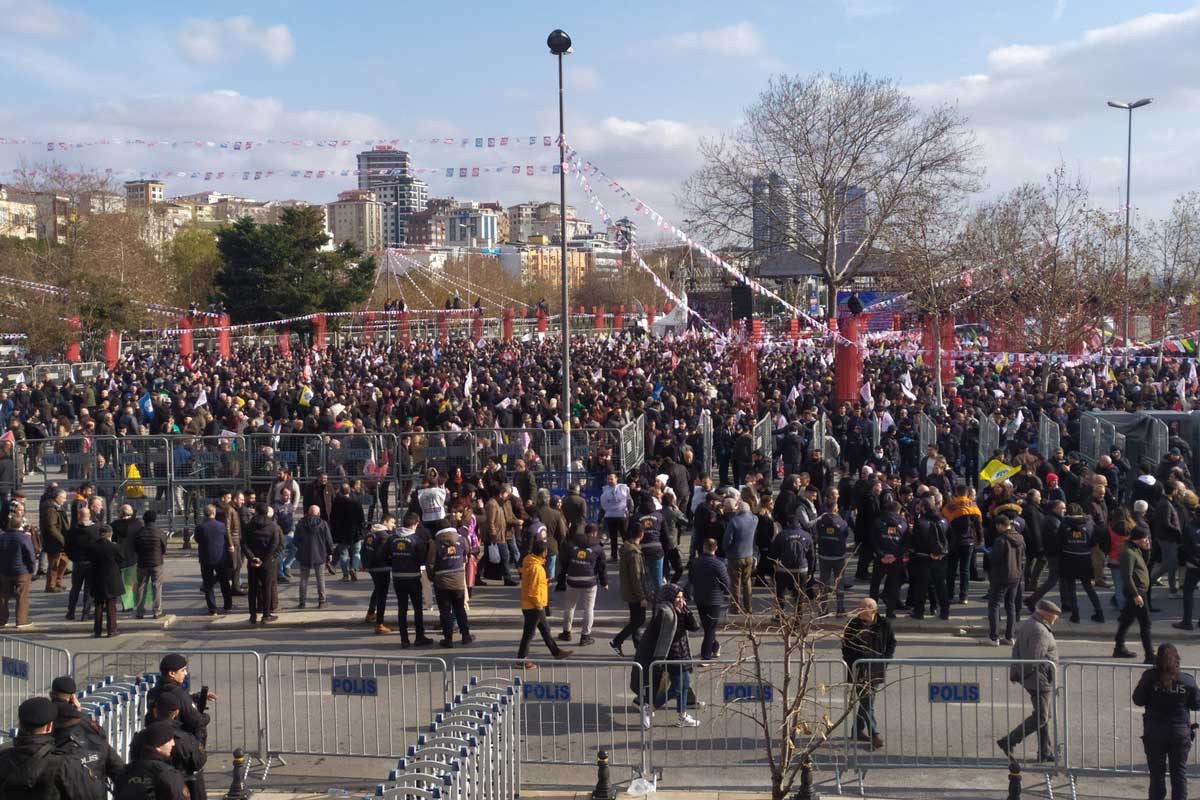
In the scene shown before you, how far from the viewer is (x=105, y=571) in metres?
12.5

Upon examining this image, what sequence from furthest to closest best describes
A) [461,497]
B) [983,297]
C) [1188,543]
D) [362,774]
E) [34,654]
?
[983,297] < [461,497] < [1188,543] < [34,654] < [362,774]

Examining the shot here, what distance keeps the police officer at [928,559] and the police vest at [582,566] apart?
3511mm

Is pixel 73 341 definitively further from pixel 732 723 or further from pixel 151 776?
pixel 151 776

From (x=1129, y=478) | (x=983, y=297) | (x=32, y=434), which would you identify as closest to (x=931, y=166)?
(x=983, y=297)

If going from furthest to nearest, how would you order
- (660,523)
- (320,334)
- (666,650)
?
(320,334)
(660,523)
(666,650)

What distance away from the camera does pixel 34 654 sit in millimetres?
9430

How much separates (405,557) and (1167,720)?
283 inches

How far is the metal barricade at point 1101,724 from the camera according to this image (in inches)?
327

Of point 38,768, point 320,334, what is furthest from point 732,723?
point 320,334

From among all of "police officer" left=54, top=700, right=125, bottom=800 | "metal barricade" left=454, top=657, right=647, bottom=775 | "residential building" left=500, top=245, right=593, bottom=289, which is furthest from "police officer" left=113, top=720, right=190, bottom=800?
"residential building" left=500, top=245, right=593, bottom=289

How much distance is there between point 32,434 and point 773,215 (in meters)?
34.7

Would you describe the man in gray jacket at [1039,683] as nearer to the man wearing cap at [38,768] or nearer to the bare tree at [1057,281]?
the man wearing cap at [38,768]

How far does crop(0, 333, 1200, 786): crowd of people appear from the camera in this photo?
38.4 feet

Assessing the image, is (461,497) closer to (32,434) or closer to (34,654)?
(34,654)
